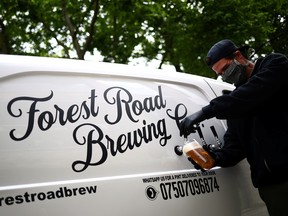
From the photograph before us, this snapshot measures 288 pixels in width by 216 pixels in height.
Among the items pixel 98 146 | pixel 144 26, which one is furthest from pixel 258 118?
pixel 144 26

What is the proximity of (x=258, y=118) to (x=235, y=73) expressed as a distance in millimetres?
→ 373

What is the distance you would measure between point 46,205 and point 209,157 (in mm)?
1083

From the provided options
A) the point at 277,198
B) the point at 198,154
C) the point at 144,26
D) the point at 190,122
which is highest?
the point at 144,26

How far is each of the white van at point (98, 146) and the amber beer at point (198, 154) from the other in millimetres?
72

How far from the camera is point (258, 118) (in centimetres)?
233

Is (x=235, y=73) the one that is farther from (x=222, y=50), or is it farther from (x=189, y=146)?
(x=189, y=146)

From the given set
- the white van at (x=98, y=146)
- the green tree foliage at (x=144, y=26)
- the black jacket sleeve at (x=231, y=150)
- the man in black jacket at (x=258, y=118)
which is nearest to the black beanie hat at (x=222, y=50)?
the man in black jacket at (x=258, y=118)

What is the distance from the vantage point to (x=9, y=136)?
66.1 inches

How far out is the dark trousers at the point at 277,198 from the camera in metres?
2.29

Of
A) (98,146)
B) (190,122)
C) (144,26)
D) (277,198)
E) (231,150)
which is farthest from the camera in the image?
(144,26)

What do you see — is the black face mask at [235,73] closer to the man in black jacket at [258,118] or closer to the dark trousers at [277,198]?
the man in black jacket at [258,118]

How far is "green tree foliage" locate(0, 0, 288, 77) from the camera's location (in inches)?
332

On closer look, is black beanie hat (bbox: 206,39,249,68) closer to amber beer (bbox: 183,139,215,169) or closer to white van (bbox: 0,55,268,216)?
white van (bbox: 0,55,268,216)

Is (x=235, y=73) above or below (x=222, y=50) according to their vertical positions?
below
